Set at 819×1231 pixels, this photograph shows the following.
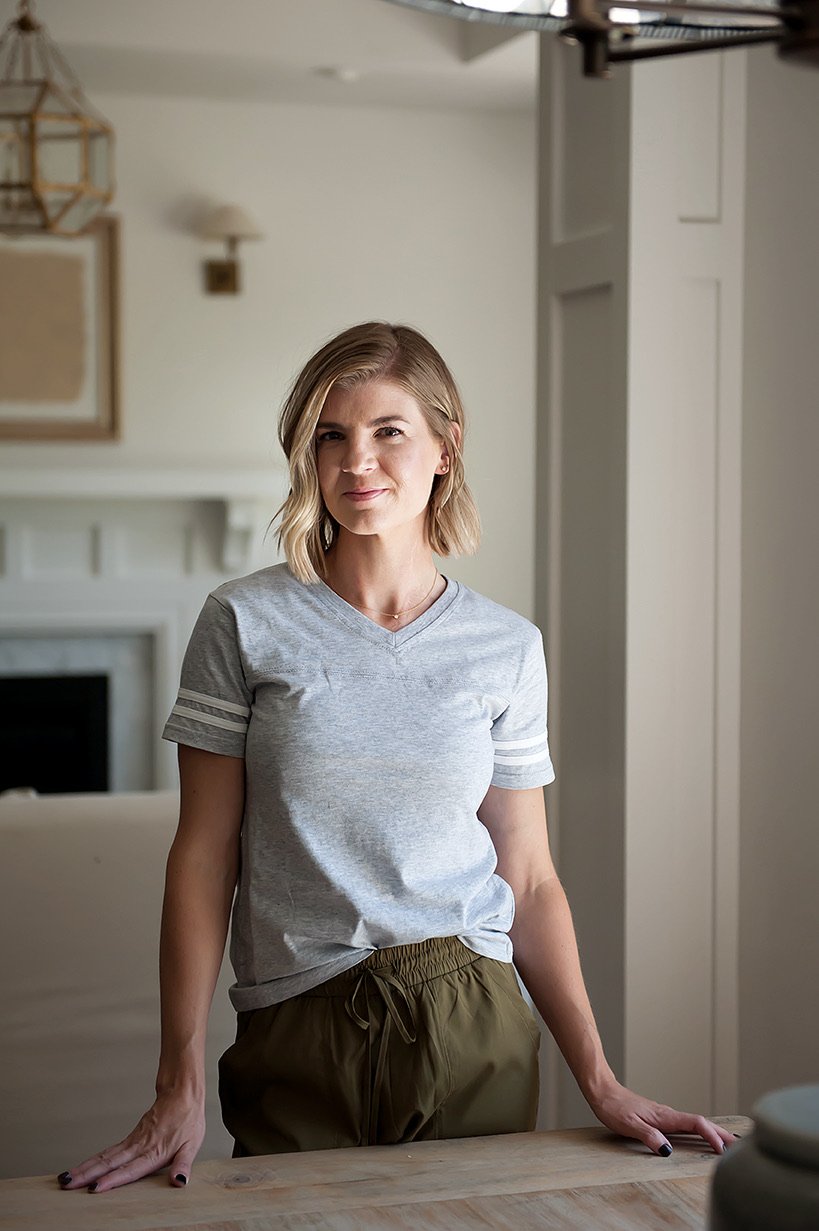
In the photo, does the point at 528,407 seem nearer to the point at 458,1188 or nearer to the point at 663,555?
the point at 663,555

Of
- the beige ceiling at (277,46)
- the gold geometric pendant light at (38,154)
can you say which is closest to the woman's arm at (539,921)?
the gold geometric pendant light at (38,154)

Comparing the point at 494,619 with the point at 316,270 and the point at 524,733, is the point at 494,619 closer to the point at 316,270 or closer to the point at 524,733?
the point at 524,733

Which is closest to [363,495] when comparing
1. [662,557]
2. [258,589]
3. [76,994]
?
[258,589]

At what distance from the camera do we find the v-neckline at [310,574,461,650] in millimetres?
1447

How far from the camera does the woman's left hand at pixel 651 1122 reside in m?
1.27

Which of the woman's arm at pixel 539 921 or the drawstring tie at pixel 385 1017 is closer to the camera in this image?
the drawstring tie at pixel 385 1017

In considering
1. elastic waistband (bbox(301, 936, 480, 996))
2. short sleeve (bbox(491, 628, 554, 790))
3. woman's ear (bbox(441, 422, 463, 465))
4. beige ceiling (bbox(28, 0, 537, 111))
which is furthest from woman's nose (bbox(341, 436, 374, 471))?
beige ceiling (bbox(28, 0, 537, 111))

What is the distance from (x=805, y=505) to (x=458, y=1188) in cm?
120

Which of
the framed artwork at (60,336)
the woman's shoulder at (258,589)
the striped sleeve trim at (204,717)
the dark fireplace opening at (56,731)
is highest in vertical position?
the framed artwork at (60,336)

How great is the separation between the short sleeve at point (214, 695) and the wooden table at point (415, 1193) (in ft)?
1.27

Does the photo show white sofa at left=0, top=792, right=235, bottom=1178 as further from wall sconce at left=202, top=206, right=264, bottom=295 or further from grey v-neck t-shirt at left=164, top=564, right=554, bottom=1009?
wall sconce at left=202, top=206, right=264, bottom=295

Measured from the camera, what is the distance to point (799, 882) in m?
2.07

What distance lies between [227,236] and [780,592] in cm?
337

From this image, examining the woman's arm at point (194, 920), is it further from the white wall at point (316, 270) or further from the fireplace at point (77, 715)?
the fireplace at point (77, 715)
